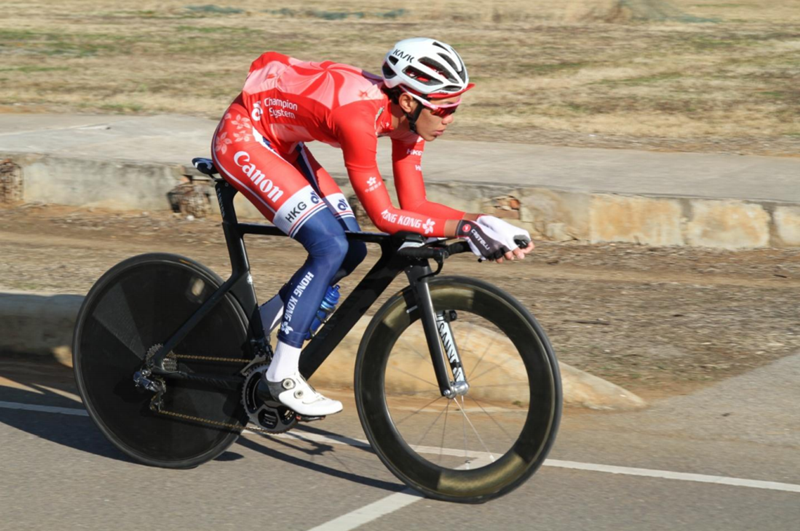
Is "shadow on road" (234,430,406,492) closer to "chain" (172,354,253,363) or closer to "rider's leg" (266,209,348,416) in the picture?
"rider's leg" (266,209,348,416)

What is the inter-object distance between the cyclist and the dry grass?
11.3 meters

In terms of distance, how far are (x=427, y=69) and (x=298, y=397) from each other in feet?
4.81

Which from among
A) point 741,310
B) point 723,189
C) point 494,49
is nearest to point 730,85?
point 494,49

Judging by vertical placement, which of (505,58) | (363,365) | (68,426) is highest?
(363,365)

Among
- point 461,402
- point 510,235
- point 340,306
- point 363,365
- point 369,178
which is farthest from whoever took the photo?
point 461,402

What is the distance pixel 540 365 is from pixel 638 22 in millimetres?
29823

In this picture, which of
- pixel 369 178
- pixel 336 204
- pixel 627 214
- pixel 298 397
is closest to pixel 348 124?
pixel 369 178

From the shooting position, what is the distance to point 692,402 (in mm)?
6391

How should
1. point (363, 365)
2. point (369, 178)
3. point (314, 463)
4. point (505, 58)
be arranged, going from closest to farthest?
point (369, 178) < point (363, 365) < point (314, 463) < point (505, 58)

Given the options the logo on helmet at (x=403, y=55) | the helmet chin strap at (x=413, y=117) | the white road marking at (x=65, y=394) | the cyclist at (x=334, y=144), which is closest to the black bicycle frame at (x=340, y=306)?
the cyclist at (x=334, y=144)

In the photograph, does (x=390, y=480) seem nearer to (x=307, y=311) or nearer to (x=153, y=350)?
(x=307, y=311)

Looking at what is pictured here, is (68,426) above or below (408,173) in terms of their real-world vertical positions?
below

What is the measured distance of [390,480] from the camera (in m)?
5.20

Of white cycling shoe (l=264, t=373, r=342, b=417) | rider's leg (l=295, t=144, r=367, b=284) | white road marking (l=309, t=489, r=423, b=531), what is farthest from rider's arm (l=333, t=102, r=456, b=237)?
white road marking (l=309, t=489, r=423, b=531)
